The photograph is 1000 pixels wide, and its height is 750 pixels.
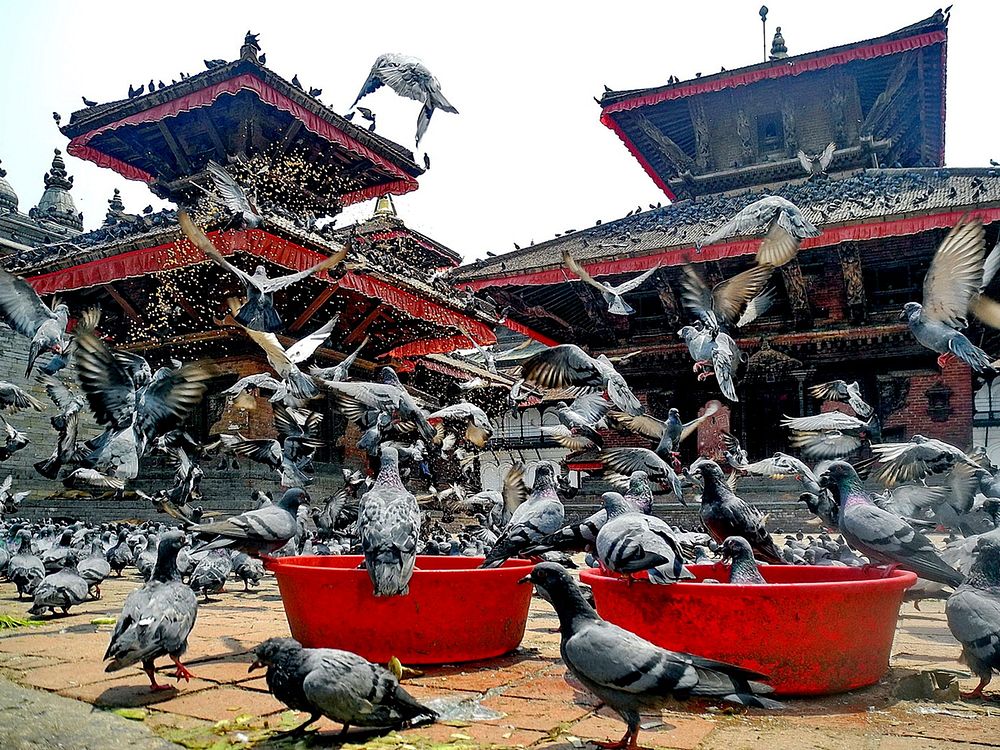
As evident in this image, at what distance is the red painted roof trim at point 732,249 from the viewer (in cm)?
1212

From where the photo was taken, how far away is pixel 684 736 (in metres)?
2.88

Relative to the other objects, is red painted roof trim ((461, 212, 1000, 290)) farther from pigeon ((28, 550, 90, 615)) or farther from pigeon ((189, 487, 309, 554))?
pigeon ((28, 550, 90, 615))

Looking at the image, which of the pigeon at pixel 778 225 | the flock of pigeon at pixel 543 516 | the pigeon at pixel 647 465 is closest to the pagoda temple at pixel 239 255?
the flock of pigeon at pixel 543 516

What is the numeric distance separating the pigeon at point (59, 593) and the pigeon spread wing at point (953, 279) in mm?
7263

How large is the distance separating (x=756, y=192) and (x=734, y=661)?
52.2 ft

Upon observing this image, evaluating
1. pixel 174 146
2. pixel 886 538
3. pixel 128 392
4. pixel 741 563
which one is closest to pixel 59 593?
pixel 128 392

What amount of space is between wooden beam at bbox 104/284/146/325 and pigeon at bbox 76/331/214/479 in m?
9.72

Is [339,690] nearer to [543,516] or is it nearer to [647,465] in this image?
[543,516]

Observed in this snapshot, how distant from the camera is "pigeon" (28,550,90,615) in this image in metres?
5.88

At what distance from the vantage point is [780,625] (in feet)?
10.6

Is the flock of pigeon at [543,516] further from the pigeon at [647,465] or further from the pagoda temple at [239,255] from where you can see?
the pagoda temple at [239,255]

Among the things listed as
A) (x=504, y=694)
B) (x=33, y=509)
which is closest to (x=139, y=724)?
(x=504, y=694)

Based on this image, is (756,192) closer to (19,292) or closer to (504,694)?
(19,292)

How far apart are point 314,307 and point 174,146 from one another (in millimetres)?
5011
